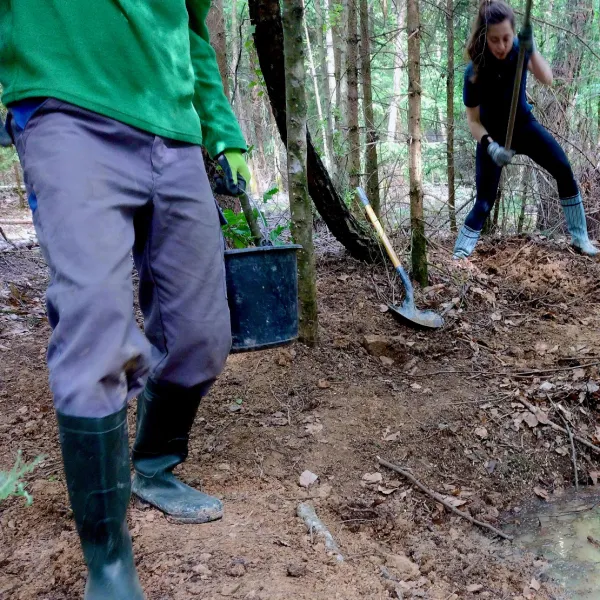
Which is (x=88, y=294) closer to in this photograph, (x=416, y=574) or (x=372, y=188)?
(x=416, y=574)

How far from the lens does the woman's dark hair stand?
3.32 metres

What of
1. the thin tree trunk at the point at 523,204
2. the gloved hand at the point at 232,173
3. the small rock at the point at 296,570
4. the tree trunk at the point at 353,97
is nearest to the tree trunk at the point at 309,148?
the tree trunk at the point at 353,97

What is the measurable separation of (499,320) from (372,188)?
1989mm

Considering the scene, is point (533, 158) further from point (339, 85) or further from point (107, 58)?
point (339, 85)

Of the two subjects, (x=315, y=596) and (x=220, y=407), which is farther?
(x=220, y=407)

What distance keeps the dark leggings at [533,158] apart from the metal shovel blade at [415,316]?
838 mm

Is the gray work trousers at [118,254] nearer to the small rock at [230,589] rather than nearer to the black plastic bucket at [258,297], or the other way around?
the black plastic bucket at [258,297]

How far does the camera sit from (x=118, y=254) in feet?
4.52

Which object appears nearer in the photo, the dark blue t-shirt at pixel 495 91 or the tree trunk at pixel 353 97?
the dark blue t-shirt at pixel 495 91

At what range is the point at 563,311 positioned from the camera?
14.7 feet

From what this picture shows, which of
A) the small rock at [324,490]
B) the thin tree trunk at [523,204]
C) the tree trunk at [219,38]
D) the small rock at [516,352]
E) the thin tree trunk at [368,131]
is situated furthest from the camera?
the thin tree trunk at [523,204]

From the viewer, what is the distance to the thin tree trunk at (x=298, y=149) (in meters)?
3.02

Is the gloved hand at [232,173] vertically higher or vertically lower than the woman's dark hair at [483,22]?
lower

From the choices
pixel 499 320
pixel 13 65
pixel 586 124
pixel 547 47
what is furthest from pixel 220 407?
pixel 547 47
